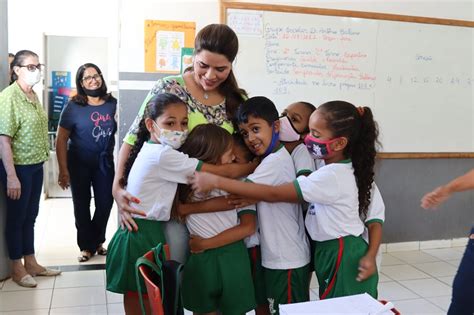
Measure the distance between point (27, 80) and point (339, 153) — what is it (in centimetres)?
230

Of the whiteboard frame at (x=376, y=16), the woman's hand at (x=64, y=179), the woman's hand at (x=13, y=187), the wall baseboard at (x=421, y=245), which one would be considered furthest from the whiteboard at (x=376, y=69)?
the woman's hand at (x=13, y=187)

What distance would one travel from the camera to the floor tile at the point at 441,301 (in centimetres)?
284

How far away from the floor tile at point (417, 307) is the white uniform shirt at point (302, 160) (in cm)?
146

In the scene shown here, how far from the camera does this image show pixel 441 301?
2918 millimetres

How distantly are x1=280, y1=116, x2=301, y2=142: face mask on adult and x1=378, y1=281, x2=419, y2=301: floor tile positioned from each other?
5.37ft

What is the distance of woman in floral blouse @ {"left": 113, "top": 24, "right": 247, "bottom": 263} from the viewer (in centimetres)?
165

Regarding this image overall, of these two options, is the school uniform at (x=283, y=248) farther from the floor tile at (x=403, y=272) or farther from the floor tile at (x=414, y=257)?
the floor tile at (x=414, y=257)

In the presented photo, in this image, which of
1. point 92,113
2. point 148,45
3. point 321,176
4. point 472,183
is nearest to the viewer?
point 472,183

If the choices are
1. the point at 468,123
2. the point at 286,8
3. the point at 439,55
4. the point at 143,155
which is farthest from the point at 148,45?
Answer: the point at 468,123

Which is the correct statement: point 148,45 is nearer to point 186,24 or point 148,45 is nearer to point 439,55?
point 186,24

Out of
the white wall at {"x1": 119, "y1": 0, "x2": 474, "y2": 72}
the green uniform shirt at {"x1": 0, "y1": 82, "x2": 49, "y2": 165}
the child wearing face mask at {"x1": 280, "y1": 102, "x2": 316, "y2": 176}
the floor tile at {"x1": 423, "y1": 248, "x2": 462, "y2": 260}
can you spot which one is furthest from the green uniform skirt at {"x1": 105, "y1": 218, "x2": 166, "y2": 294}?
the floor tile at {"x1": 423, "y1": 248, "x2": 462, "y2": 260}

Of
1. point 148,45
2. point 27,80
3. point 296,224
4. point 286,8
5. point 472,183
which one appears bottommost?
point 296,224

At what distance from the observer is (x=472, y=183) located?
55.9 inches

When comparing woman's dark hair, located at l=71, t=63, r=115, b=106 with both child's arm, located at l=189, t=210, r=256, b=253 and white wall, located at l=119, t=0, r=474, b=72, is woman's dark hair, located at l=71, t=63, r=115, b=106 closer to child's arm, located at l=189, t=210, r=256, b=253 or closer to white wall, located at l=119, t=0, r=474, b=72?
white wall, located at l=119, t=0, r=474, b=72
